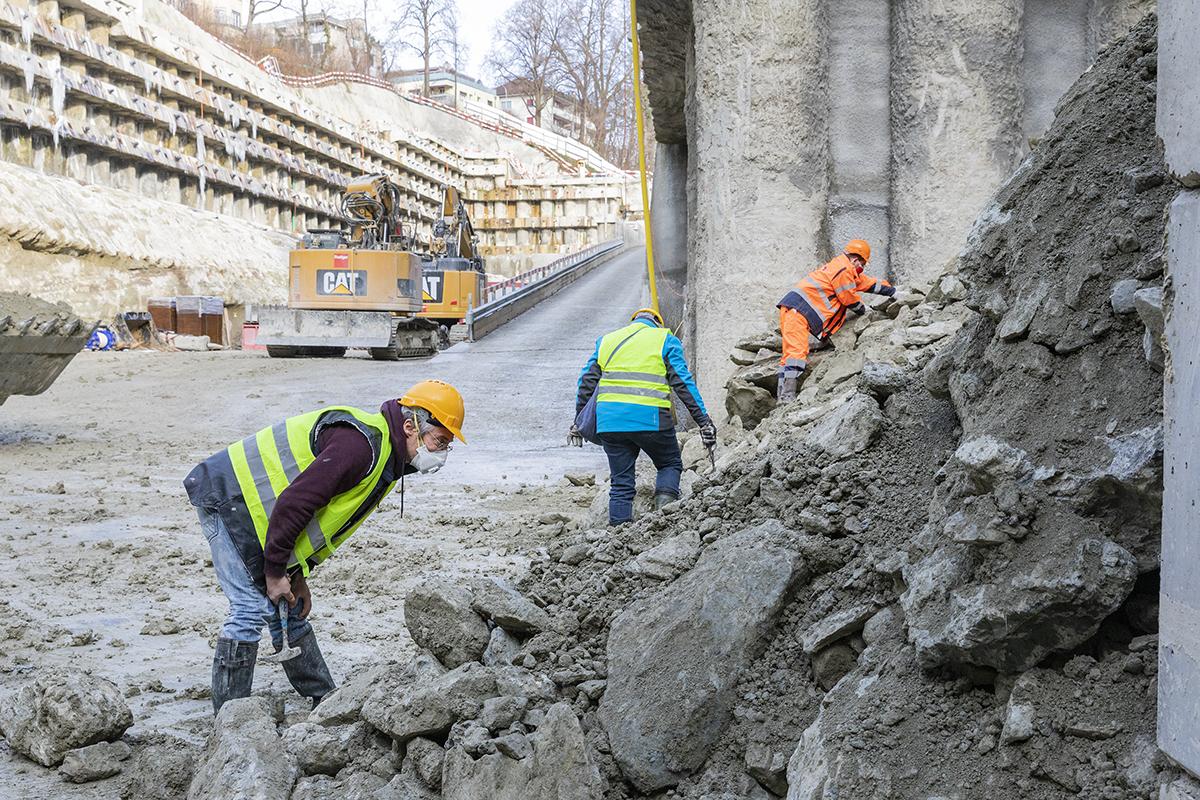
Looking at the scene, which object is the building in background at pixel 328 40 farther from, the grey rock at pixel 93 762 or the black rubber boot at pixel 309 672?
the grey rock at pixel 93 762

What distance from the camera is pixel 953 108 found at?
9.16 m

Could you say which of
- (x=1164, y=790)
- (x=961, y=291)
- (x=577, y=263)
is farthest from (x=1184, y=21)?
(x=577, y=263)

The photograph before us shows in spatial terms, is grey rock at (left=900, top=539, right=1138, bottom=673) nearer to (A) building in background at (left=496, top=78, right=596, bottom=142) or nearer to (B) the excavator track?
(B) the excavator track

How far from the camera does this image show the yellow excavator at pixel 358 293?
20719 millimetres

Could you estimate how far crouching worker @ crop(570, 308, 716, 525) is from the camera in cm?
676

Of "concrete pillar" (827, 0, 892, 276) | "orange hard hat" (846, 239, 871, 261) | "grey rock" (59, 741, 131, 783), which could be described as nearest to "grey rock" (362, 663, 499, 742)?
"grey rock" (59, 741, 131, 783)

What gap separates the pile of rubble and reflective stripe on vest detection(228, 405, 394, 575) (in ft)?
1.37

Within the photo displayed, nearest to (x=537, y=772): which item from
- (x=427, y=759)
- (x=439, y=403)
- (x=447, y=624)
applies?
(x=427, y=759)

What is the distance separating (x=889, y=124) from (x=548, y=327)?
16.4m

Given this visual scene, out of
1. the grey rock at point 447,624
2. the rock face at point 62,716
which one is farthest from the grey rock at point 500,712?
the rock face at point 62,716

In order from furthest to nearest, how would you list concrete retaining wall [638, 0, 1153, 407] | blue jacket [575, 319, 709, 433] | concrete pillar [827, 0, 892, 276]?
concrete pillar [827, 0, 892, 276]
concrete retaining wall [638, 0, 1153, 407]
blue jacket [575, 319, 709, 433]

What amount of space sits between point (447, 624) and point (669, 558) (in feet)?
2.72

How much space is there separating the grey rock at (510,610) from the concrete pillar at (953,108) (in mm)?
6352

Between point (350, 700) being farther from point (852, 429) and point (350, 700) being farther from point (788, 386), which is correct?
point (788, 386)
